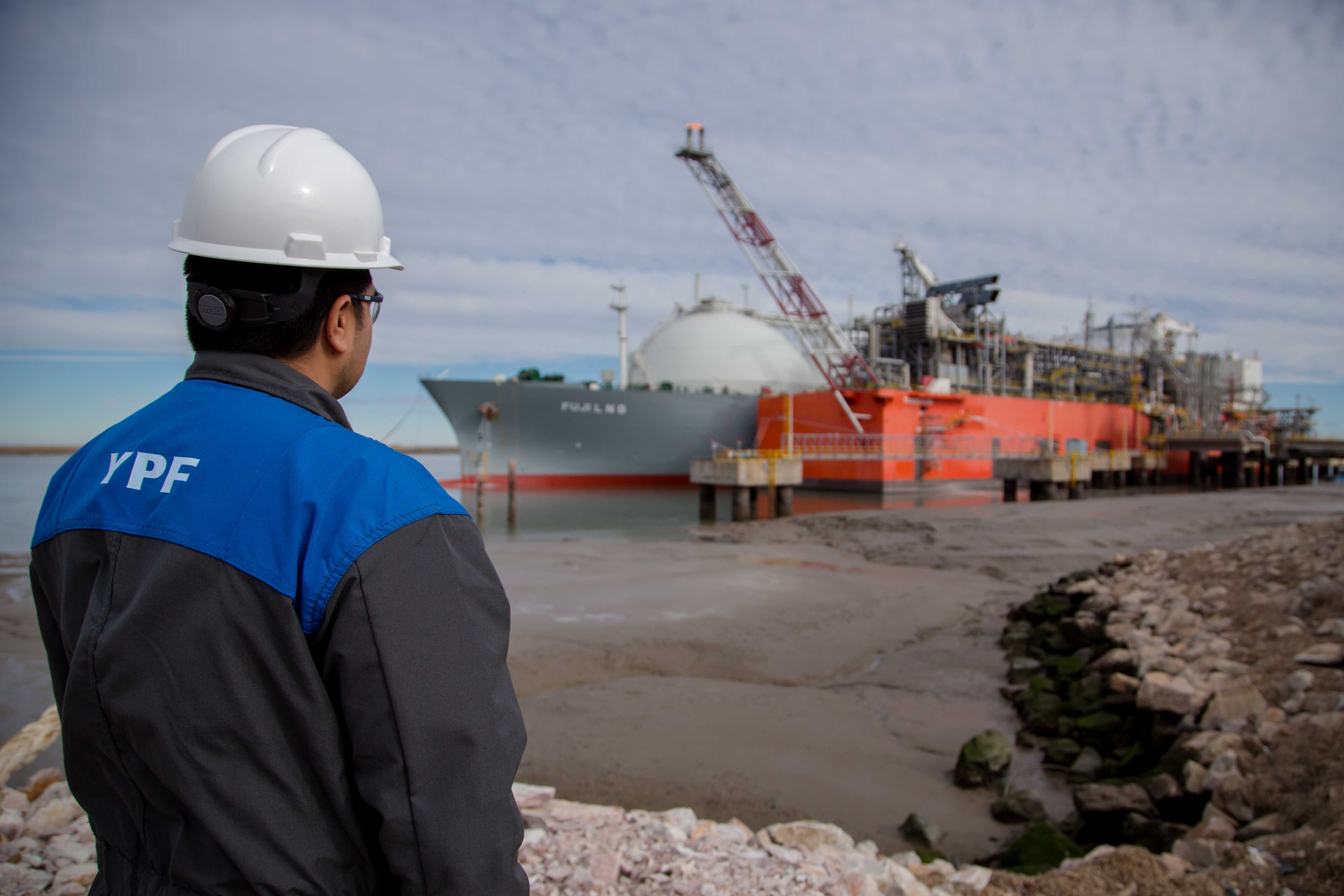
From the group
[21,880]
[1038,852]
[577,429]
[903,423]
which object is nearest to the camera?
[21,880]

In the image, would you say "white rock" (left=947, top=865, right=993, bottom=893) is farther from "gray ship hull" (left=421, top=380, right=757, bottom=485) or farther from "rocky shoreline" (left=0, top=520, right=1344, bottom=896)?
"gray ship hull" (left=421, top=380, right=757, bottom=485)

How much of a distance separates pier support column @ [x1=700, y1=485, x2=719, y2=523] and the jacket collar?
18080mm

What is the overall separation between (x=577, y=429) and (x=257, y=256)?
25570 millimetres

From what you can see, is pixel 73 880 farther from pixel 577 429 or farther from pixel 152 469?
pixel 577 429

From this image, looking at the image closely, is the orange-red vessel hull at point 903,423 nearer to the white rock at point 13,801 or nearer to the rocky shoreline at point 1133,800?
the rocky shoreline at point 1133,800

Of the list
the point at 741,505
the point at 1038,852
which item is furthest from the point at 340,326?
the point at 741,505

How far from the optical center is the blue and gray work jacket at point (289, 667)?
851 millimetres

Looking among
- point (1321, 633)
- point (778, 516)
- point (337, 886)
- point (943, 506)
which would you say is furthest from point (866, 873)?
point (943, 506)

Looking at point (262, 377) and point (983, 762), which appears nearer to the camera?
point (262, 377)

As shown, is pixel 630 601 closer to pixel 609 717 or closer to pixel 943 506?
pixel 609 717

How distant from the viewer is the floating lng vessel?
86.0ft

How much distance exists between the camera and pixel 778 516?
63.4ft

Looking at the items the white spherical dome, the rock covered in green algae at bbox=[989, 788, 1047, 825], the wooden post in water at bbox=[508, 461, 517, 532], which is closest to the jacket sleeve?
the rock covered in green algae at bbox=[989, 788, 1047, 825]

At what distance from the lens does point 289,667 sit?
2.83ft
